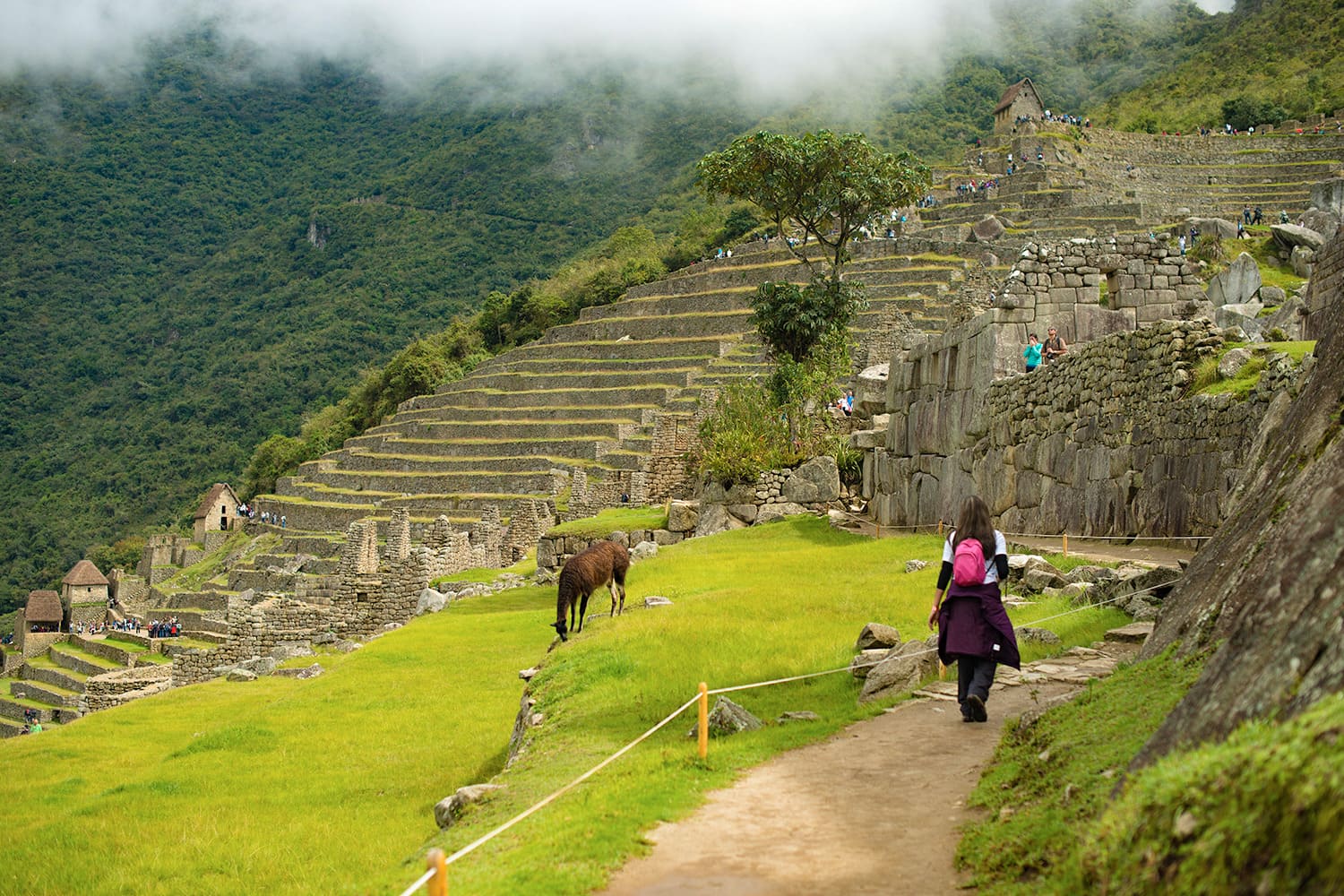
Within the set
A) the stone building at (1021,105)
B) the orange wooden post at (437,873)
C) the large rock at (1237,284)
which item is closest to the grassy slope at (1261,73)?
the stone building at (1021,105)

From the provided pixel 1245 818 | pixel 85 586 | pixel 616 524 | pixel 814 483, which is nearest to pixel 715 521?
pixel 814 483

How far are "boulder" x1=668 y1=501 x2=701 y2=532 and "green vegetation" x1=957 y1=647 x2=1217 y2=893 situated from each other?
20252mm

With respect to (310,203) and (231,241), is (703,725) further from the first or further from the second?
(231,241)

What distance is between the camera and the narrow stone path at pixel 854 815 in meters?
5.18

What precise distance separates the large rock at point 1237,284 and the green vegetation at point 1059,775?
18334 mm

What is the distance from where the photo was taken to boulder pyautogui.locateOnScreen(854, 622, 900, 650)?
10.3 meters

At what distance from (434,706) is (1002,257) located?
41482 millimetres

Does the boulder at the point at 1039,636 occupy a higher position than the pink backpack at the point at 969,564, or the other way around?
the pink backpack at the point at 969,564

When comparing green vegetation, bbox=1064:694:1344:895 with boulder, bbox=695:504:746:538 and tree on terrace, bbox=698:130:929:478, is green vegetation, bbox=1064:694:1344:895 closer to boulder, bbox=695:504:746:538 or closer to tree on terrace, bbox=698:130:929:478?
boulder, bbox=695:504:746:538

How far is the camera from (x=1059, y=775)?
217 inches

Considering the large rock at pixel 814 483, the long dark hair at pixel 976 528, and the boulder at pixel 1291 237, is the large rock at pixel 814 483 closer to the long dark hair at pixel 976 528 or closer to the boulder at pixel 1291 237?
the boulder at pixel 1291 237

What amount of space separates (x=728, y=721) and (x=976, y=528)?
216cm

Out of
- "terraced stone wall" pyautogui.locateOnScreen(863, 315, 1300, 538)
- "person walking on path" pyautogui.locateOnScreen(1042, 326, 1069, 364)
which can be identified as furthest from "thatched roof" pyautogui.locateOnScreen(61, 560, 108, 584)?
"person walking on path" pyautogui.locateOnScreen(1042, 326, 1069, 364)

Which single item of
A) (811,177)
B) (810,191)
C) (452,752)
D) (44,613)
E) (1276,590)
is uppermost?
(811,177)
